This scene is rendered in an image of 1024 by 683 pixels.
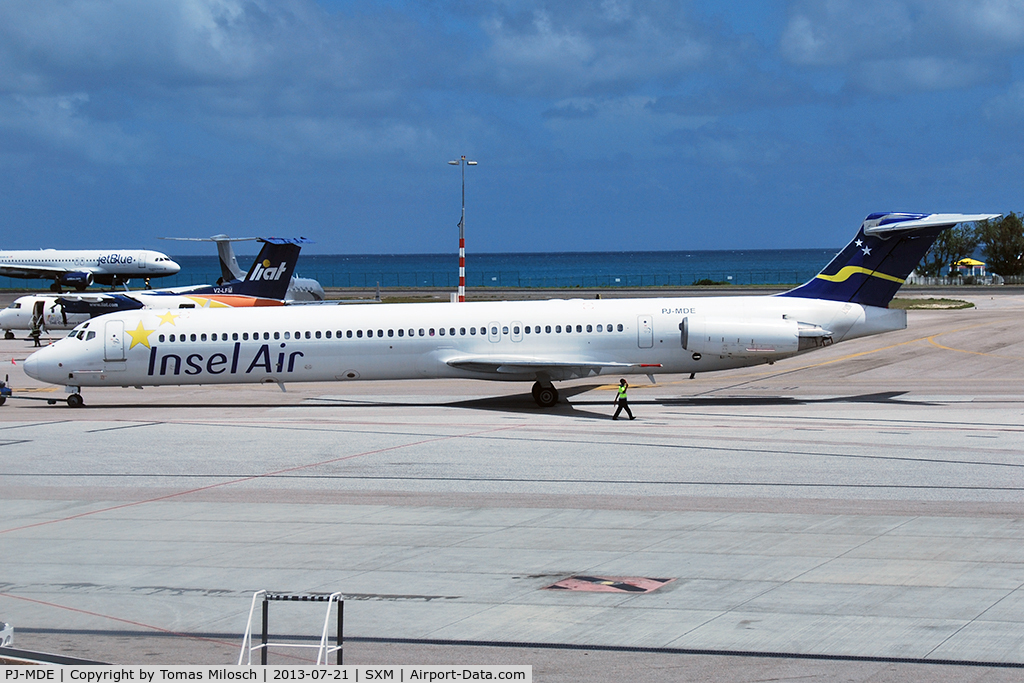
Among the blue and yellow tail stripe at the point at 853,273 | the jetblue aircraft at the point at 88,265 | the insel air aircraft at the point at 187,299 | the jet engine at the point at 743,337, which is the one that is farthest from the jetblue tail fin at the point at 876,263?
the jetblue aircraft at the point at 88,265

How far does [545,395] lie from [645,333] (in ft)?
12.3

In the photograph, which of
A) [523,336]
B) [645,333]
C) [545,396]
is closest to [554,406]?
[545,396]

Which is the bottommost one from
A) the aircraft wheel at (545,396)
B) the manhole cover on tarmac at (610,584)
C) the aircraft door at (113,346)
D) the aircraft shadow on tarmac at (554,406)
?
the manhole cover on tarmac at (610,584)

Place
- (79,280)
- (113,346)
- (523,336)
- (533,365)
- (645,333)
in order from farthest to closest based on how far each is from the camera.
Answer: (79,280) → (113,346) → (523,336) → (645,333) → (533,365)

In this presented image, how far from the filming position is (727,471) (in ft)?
68.6

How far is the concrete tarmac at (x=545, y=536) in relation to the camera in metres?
11.2

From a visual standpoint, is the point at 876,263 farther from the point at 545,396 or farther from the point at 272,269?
the point at 272,269

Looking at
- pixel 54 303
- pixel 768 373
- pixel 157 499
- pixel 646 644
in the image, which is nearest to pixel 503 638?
pixel 646 644

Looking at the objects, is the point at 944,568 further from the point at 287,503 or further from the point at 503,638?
the point at 287,503

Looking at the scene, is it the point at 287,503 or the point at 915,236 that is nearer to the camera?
the point at 287,503

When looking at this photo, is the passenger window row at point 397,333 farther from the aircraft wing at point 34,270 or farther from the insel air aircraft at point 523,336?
the aircraft wing at point 34,270

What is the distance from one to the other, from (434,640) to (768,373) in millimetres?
32097

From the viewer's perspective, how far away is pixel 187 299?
170 feet

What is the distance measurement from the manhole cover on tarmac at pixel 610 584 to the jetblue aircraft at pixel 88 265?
96034 millimetres
